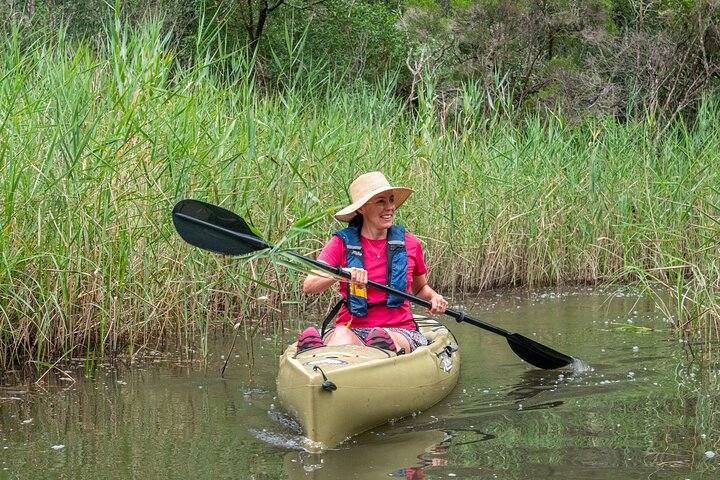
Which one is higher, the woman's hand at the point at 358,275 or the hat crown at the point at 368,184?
the hat crown at the point at 368,184

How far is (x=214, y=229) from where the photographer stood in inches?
183

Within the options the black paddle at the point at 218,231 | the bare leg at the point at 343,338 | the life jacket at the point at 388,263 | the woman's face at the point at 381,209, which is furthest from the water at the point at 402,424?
the woman's face at the point at 381,209

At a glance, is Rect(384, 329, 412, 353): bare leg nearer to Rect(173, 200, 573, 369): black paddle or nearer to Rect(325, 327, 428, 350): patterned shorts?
Rect(325, 327, 428, 350): patterned shorts

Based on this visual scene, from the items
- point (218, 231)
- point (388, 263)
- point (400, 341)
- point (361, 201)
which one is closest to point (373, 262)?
point (388, 263)

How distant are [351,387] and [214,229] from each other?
3.76 feet

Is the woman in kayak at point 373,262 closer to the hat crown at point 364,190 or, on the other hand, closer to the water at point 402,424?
the hat crown at point 364,190

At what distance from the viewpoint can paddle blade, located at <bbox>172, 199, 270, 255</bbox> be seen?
15.2 feet

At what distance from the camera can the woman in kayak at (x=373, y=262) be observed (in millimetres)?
4922

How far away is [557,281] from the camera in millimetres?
8727

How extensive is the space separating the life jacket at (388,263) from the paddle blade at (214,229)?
0.54 meters

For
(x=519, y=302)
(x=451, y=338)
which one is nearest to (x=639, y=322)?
(x=519, y=302)

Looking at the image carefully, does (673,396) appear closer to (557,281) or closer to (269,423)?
(269,423)

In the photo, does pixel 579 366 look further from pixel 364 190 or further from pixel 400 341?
pixel 364 190

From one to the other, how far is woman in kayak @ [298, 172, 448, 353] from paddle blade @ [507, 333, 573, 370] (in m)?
0.73
